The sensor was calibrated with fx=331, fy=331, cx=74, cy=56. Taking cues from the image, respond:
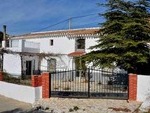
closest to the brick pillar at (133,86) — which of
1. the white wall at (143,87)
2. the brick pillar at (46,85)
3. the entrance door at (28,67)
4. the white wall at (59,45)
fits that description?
the white wall at (143,87)

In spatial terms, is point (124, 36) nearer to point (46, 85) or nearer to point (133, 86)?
point (133, 86)

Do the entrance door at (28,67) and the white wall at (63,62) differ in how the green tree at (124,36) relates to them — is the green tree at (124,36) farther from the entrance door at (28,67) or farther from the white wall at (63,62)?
the entrance door at (28,67)

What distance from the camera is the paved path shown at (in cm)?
1777

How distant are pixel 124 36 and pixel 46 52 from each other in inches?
715

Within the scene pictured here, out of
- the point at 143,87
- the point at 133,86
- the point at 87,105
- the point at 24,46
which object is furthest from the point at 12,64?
the point at 143,87

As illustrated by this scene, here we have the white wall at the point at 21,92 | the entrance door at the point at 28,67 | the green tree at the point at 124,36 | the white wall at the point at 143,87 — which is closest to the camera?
the white wall at the point at 143,87

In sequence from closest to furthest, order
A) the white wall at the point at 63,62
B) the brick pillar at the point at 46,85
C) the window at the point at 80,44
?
the brick pillar at the point at 46,85, the window at the point at 80,44, the white wall at the point at 63,62

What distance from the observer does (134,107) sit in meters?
16.7

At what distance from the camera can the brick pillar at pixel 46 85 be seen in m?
18.9

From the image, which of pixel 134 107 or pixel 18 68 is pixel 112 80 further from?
pixel 18 68

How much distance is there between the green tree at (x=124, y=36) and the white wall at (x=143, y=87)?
2.45 meters

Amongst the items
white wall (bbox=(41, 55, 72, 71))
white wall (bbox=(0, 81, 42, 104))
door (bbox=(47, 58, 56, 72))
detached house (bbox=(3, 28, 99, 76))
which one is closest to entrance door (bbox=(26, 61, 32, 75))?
detached house (bbox=(3, 28, 99, 76))

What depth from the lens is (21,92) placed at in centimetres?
2064

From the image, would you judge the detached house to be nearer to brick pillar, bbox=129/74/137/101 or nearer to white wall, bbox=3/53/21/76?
white wall, bbox=3/53/21/76
